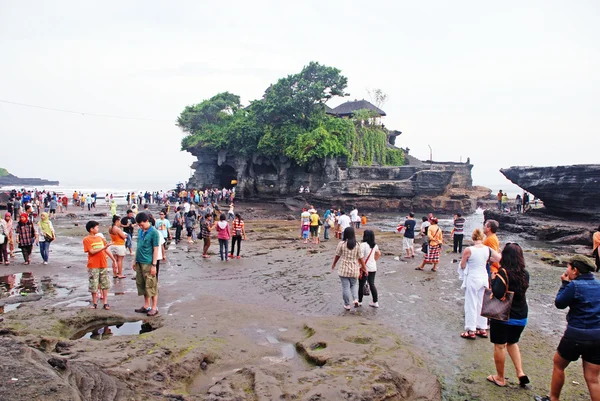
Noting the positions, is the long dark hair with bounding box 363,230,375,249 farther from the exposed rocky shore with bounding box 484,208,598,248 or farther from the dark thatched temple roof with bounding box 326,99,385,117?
the dark thatched temple roof with bounding box 326,99,385,117

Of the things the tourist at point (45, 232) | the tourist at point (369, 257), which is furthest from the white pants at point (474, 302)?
the tourist at point (45, 232)

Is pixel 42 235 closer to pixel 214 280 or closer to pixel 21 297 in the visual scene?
pixel 21 297

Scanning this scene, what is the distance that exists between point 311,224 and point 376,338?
36.1ft

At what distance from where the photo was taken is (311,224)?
16812mm

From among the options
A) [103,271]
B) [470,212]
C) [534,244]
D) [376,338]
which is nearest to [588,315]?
[376,338]

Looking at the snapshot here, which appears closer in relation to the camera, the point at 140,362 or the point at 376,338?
the point at 140,362

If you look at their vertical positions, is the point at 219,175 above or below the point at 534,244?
above

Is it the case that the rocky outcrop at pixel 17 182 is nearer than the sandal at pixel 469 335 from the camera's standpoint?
No

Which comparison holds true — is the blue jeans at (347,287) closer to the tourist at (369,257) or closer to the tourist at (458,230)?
the tourist at (369,257)

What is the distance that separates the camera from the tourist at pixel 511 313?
15.2ft

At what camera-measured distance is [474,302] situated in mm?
6324

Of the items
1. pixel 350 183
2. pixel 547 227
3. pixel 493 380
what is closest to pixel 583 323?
pixel 493 380

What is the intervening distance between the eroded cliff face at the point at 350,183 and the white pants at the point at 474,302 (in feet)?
94.2

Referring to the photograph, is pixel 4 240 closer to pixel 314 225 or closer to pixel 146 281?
pixel 146 281
